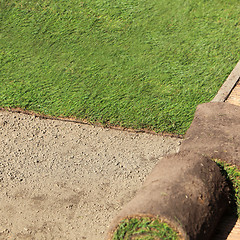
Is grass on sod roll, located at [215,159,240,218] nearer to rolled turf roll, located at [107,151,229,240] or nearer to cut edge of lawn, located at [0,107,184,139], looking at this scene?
rolled turf roll, located at [107,151,229,240]

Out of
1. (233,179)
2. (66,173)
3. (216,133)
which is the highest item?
(216,133)

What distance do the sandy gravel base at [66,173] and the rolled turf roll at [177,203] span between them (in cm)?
157

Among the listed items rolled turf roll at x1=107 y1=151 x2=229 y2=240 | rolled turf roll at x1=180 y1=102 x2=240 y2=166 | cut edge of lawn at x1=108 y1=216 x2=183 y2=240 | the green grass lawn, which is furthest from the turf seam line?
cut edge of lawn at x1=108 y1=216 x2=183 y2=240

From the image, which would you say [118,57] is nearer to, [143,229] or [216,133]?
[216,133]

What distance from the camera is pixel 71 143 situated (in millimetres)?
A: 6277

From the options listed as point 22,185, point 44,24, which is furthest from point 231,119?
point 44,24

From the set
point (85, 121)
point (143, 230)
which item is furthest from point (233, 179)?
point (85, 121)

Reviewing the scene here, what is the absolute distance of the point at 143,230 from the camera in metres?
3.44

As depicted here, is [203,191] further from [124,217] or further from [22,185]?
[22,185]

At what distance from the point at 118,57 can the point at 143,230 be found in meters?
4.88

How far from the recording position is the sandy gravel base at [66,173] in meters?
5.16

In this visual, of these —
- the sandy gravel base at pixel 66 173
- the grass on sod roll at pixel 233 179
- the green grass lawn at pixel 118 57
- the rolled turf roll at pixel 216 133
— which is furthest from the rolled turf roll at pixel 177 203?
the green grass lawn at pixel 118 57

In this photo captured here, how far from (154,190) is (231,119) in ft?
4.81

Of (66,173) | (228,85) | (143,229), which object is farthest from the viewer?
(228,85)
